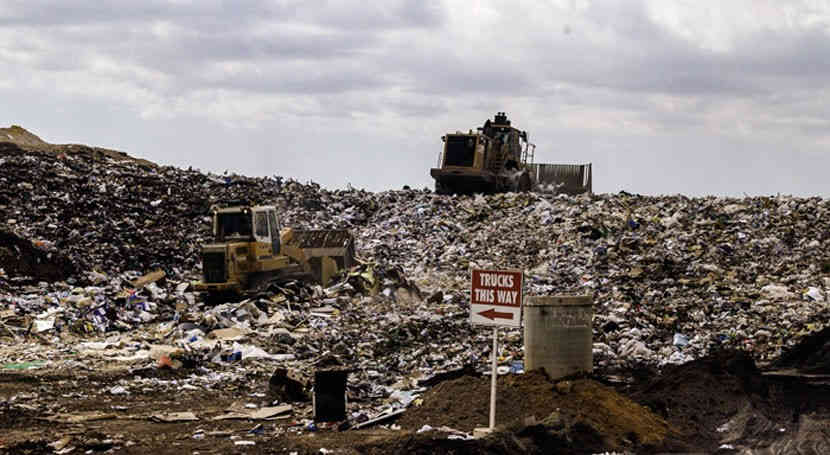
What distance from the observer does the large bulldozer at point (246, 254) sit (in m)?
18.7

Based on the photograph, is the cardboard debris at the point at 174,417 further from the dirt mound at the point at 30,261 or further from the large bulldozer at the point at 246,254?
the dirt mound at the point at 30,261

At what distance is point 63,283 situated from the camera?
2083cm

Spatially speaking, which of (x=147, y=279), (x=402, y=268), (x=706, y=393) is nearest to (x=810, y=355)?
(x=706, y=393)

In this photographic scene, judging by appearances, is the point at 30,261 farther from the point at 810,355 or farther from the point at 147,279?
the point at 810,355

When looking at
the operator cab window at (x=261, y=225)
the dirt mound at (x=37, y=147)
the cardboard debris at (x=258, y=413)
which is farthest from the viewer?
the dirt mound at (x=37, y=147)

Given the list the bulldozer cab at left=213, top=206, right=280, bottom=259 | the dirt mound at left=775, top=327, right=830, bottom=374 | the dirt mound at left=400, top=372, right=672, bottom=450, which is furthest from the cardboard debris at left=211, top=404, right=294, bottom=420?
the bulldozer cab at left=213, top=206, right=280, bottom=259

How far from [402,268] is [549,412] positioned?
14.0m

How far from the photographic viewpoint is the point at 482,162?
31203 mm

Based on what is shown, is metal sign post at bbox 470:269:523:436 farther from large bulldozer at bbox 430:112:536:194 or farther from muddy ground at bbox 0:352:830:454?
large bulldozer at bbox 430:112:536:194

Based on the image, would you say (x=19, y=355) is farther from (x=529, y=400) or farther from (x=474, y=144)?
(x=474, y=144)

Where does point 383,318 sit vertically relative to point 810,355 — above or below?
below

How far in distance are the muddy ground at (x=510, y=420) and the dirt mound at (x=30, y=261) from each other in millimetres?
9243

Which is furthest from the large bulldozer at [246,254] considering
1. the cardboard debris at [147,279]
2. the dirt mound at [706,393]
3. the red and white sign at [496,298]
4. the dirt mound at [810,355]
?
the red and white sign at [496,298]

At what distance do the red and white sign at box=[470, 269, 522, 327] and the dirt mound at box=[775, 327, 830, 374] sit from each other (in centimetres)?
527
